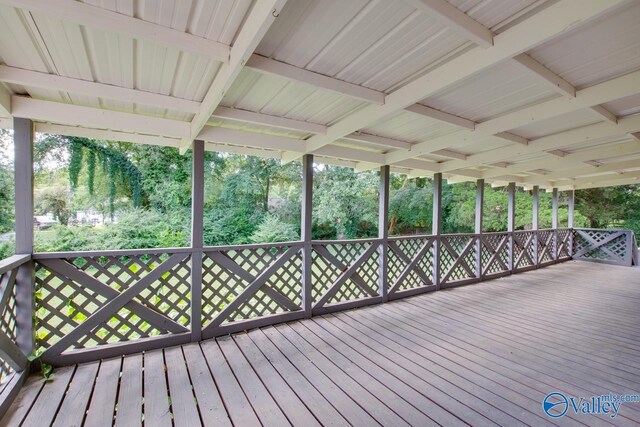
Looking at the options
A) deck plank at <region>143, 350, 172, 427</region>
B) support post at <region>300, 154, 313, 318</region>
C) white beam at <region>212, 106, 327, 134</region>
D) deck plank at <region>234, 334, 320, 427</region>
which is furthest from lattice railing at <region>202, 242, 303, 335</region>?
white beam at <region>212, 106, 327, 134</region>

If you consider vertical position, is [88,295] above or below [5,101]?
below

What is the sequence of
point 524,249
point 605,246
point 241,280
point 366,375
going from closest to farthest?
point 366,375
point 241,280
point 524,249
point 605,246

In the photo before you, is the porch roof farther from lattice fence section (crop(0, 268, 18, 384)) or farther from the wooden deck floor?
the wooden deck floor

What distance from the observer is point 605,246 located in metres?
7.88

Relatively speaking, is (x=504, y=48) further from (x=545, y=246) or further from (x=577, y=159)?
(x=545, y=246)

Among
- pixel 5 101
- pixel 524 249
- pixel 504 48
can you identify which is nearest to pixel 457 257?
pixel 524 249

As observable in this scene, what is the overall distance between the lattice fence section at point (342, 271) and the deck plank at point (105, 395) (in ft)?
7.12

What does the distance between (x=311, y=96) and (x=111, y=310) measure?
2.66 meters

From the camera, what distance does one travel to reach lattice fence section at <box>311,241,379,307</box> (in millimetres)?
3955

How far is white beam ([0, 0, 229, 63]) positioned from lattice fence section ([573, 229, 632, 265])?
10.4m

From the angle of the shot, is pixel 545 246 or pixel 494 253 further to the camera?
pixel 545 246

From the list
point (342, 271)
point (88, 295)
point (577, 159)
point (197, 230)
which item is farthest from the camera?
point (577, 159)

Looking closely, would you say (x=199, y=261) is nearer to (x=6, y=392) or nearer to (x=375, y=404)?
(x=6, y=392)

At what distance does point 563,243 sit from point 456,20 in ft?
30.1
